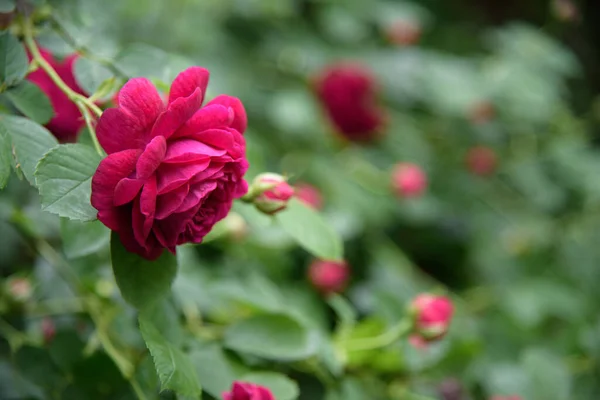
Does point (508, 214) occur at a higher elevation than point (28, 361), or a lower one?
lower

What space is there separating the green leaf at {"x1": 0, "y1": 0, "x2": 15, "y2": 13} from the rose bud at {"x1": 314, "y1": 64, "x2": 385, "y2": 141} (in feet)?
2.59

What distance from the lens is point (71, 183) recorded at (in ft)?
1.33

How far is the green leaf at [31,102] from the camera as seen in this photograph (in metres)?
0.48

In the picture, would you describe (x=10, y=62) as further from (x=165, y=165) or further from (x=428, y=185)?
(x=428, y=185)

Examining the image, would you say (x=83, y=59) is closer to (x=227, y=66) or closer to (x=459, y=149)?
(x=227, y=66)

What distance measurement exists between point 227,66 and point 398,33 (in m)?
0.38

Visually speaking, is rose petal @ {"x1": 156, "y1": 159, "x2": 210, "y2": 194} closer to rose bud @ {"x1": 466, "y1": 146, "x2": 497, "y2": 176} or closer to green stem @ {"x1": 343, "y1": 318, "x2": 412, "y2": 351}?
green stem @ {"x1": 343, "y1": 318, "x2": 412, "y2": 351}

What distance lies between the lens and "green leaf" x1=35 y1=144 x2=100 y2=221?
0.39 m

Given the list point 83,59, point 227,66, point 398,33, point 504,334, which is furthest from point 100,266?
point 398,33

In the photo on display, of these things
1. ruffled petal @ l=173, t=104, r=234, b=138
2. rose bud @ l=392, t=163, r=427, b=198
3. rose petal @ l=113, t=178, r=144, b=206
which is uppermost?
ruffled petal @ l=173, t=104, r=234, b=138

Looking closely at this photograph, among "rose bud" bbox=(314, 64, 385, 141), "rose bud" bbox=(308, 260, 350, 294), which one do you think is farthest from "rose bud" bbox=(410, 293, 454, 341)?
"rose bud" bbox=(314, 64, 385, 141)

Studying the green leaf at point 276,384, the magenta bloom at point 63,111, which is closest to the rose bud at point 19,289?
the magenta bloom at point 63,111

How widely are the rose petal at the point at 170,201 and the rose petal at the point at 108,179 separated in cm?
3

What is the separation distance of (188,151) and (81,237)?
5.8 inches
